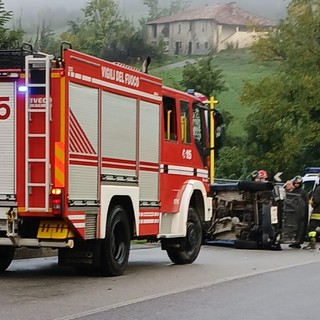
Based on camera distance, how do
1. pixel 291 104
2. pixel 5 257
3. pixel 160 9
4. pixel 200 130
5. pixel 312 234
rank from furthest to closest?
pixel 160 9, pixel 291 104, pixel 312 234, pixel 200 130, pixel 5 257

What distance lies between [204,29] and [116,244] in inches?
4798

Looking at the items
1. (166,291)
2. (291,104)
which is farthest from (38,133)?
(291,104)

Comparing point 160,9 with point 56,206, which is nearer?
point 56,206

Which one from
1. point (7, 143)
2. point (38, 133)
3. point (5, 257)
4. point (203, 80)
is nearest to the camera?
point (38, 133)

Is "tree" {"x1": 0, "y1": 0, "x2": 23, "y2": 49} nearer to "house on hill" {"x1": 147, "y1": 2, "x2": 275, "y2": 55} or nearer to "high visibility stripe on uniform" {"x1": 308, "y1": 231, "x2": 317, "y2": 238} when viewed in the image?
"high visibility stripe on uniform" {"x1": 308, "y1": 231, "x2": 317, "y2": 238}

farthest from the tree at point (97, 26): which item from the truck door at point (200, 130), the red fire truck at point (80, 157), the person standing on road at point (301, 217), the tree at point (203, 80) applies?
the red fire truck at point (80, 157)

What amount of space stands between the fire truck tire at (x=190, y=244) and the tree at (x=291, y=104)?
24.2 metres

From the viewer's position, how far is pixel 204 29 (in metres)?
133

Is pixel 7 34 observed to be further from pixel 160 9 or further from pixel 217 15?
pixel 160 9

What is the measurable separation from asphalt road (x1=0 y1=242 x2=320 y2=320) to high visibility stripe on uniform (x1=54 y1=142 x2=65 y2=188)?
139cm

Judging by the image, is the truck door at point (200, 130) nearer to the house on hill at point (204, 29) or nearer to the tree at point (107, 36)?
the tree at point (107, 36)

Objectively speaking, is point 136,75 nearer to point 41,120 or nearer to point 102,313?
point 41,120

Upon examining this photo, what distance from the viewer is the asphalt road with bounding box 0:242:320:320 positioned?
977cm

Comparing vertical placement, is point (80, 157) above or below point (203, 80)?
below
